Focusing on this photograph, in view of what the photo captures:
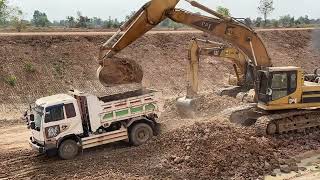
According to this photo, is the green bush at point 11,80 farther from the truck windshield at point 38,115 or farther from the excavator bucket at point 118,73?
the truck windshield at point 38,115

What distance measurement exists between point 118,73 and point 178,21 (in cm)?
286

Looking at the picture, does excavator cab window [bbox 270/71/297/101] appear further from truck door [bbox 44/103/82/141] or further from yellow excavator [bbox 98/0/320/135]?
truck door [bbox 44/103/82/141]

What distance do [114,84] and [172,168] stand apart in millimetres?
3930

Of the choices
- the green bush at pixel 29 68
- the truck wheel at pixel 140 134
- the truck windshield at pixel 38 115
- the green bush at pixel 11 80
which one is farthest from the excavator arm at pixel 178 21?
the green bush at pixel 29 68

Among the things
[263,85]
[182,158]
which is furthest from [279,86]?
[182,158]

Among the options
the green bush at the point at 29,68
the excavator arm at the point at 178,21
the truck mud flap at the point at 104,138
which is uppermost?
the excavator arm at the point at 178,21

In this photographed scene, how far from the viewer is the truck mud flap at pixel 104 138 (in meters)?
15.3

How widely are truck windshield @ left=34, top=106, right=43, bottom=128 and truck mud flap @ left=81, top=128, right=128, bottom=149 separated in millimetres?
1479

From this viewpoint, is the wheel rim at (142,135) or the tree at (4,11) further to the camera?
the tree at (4,11)

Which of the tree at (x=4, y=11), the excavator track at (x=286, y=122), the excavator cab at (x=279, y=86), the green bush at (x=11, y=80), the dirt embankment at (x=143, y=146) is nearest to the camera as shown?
the dirt embankment at (x=143, y=146)

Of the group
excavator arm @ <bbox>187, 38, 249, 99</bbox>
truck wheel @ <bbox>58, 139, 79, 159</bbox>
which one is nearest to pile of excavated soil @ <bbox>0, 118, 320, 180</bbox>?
truck wheel @ <bbox>58, 139, 79, 159</bbox>

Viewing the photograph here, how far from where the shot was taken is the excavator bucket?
16059 millimetres

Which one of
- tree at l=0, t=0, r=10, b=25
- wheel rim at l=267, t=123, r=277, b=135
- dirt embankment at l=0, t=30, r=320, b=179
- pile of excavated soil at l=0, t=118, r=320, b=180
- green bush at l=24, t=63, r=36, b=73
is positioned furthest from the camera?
tree at l=0, t=0, r=10, b=25

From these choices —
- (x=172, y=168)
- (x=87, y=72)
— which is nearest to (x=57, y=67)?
(x=87, y=72)
